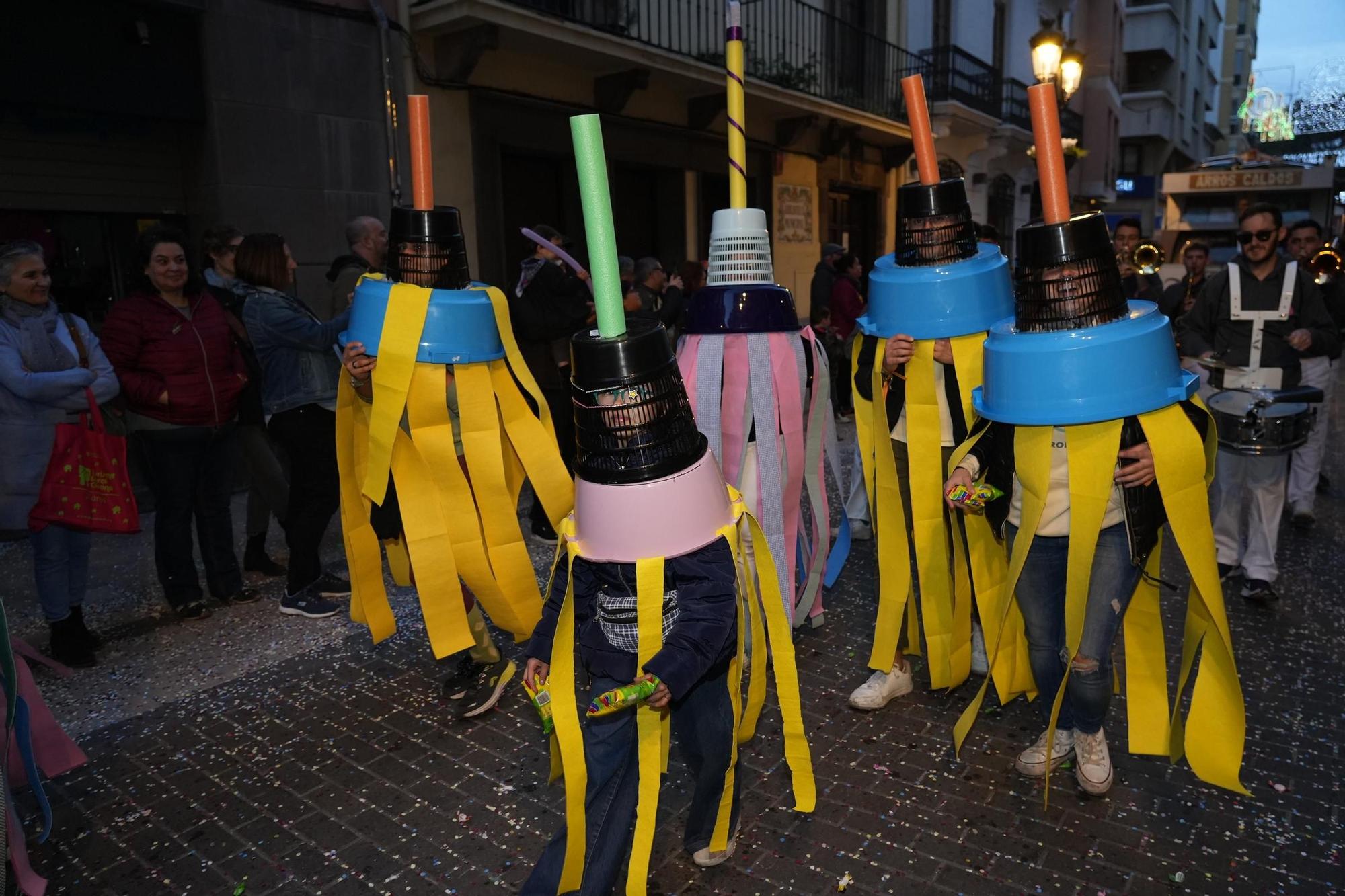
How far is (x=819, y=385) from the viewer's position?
341 cm

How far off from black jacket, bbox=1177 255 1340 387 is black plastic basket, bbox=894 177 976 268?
233cm

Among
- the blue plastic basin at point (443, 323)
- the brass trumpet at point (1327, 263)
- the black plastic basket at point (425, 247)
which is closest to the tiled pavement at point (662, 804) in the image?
the blue plastic basin at point (443, 323)

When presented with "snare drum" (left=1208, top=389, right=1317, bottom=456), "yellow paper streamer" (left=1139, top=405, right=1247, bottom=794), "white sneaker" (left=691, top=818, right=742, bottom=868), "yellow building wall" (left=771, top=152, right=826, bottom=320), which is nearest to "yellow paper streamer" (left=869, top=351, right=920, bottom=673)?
"yellow paper streamer" (left=1139, top=405, right=1247, bottom=794)

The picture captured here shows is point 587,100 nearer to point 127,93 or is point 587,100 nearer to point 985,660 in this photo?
point 127,93

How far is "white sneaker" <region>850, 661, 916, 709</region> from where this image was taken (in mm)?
3293

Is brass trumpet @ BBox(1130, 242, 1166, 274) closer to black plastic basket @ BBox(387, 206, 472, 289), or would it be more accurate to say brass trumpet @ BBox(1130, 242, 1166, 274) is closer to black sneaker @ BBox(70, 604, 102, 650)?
black plastic basket @ BBox(387, 206, 472, 289)

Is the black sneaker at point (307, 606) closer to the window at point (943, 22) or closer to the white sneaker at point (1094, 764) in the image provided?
the white sneaker at point (1094, 764)

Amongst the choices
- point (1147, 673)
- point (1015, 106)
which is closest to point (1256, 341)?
point (1147, 673)

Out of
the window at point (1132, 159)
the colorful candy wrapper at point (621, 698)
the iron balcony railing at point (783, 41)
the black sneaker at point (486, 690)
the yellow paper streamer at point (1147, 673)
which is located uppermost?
the window at point (1132, 159)

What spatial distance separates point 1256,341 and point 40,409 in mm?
5580

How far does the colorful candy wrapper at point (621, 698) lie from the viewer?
1727 millimetres

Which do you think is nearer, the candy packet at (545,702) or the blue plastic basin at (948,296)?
the candy packet at (545,702)

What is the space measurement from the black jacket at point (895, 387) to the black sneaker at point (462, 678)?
5.97ft

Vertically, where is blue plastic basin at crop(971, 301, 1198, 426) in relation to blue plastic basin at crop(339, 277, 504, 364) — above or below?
below
